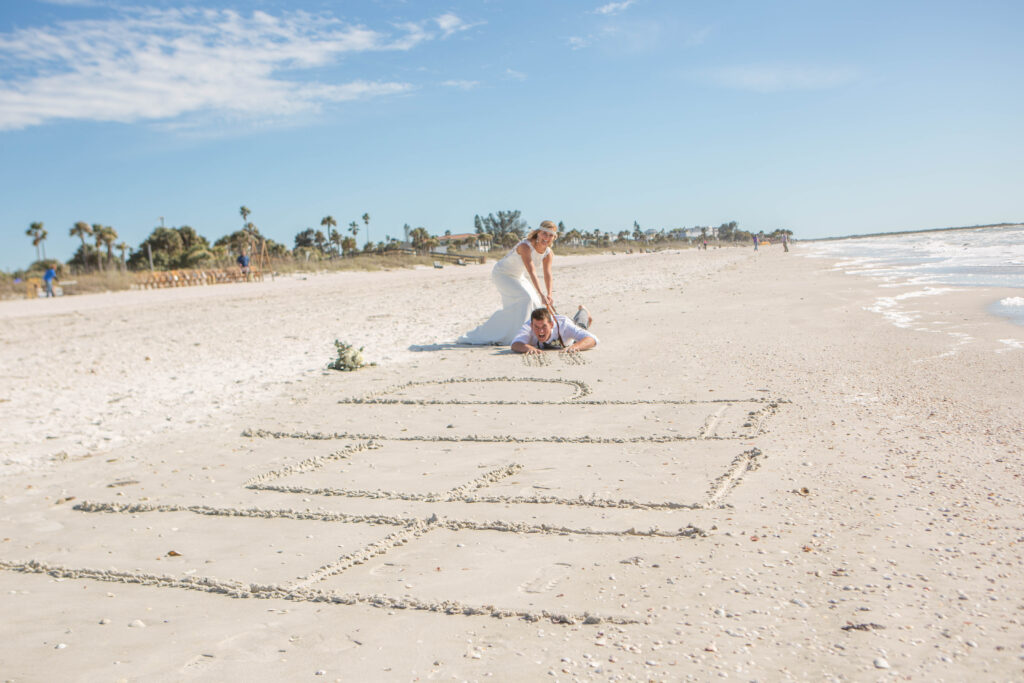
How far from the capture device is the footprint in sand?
2.93 meters

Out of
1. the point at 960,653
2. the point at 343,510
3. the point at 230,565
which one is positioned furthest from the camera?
the point at 343,510

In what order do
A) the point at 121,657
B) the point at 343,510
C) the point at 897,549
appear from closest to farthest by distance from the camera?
the point at 121,657
the point at 897,549
the point at 343,510

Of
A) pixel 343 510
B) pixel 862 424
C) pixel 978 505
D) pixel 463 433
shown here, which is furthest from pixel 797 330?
pixel 343 510

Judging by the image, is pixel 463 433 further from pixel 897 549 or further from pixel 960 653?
pixel 960 653

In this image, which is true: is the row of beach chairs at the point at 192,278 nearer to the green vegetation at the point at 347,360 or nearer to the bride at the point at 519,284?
the bride at the point at 519,284

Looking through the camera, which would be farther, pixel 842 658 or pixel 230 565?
pixel 230 565

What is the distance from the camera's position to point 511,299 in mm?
9883

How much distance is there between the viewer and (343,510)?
4012mm

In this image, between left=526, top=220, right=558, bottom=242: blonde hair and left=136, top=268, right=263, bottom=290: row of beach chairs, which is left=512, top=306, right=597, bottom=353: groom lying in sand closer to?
left=526, top=220, right=558, bottom=242: blonde hair

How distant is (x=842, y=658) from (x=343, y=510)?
8.28ft

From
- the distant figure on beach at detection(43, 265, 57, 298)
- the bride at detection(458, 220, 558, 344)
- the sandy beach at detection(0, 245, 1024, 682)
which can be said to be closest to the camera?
the sandy beach at detection(0, 245, 1024, 682)

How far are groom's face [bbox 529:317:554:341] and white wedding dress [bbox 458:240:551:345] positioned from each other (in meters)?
0.68

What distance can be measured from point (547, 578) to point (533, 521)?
0.65 m

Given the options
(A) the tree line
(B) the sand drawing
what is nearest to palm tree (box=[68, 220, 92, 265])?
(A) the tree line
